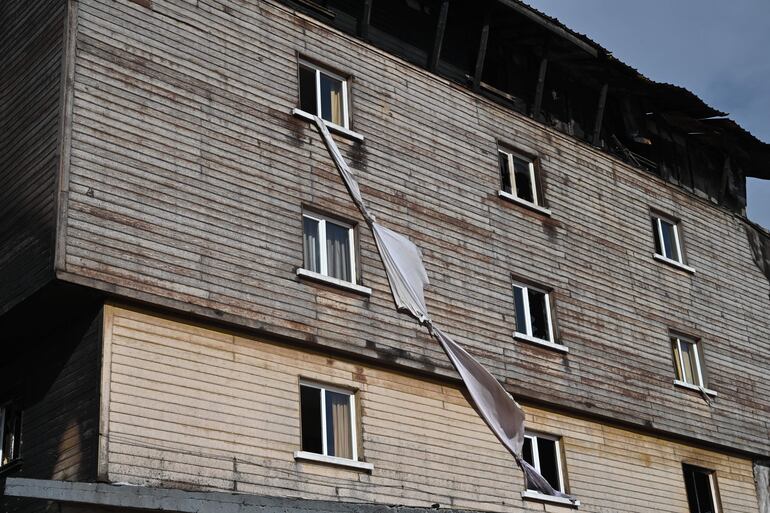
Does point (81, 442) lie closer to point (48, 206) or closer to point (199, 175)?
point (48, 206)

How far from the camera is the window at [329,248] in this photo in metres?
23.8

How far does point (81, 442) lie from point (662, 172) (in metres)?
21.2

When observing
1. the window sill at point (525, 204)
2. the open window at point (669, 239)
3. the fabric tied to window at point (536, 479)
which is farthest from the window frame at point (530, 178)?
the fabric tied to window at point (536, 479)

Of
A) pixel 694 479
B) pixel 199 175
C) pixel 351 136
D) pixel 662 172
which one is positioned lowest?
pixel 694 479

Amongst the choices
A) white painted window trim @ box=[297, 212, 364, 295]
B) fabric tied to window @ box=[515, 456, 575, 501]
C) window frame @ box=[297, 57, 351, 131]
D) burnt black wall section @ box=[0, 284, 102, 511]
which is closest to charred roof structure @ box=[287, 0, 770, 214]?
window frame @ box=[297, 57, 351, 131]

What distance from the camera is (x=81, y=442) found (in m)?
19.4

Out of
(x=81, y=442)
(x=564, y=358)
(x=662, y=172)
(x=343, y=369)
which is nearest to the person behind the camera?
(x=81, y=442)

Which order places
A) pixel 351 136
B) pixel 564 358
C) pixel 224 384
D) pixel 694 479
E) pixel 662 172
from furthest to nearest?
1. pixel 662 172
2. pixel 694 479
3. pixel 564 358
4. pixel 351 136
5. pixel 224 384

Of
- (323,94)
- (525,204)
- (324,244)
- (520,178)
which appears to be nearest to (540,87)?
(520,178)

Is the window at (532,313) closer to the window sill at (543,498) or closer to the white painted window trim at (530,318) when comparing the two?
the white painted window trim at (530,318)

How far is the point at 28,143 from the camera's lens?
72.2 ft

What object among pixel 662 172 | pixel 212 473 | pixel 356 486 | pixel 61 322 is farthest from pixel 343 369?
pixel 662 172

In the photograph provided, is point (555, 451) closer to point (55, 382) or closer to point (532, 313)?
point (532, 313)

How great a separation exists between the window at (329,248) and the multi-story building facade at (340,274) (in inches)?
3.0
